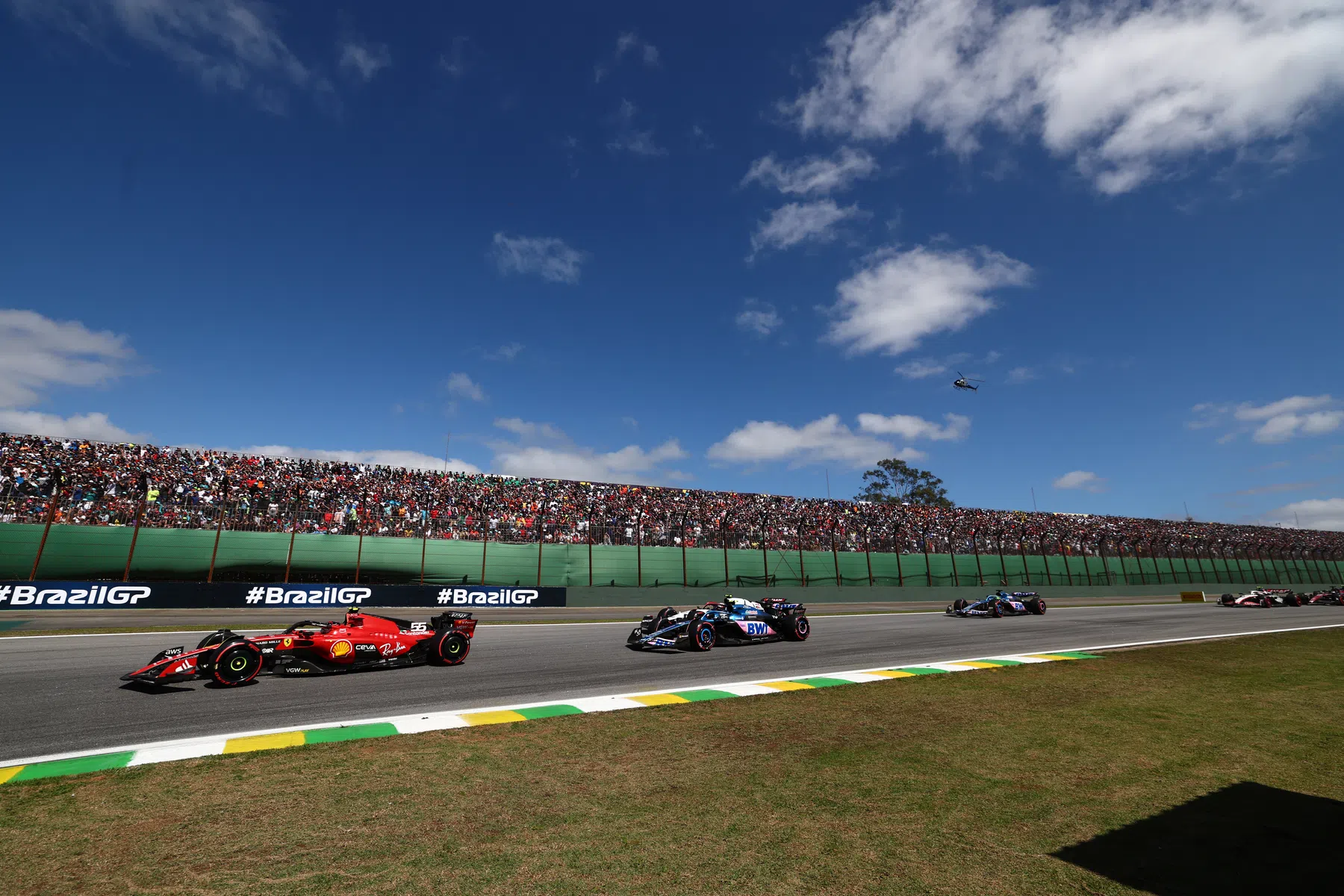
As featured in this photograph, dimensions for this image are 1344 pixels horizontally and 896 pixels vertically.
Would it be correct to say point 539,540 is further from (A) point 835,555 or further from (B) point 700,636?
(B) point 700,636

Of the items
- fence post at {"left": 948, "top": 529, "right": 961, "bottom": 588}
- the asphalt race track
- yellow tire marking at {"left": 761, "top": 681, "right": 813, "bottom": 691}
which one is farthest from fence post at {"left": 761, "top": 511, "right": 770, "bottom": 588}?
yellow tire marking at {"left": 761, "top": 681, "right": 813, "bottom": 691}

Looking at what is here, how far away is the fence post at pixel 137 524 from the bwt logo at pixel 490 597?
1102cm

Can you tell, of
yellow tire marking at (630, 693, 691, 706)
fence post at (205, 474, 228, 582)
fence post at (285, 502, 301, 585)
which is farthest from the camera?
fence post at (285, 502, 301, 585)

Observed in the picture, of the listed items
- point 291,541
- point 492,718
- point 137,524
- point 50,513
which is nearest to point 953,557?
point 291,541

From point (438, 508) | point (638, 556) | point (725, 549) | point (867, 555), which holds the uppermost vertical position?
point (438, 508)

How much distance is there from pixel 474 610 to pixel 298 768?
73.7 ft

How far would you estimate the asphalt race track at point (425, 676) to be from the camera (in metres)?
7.17

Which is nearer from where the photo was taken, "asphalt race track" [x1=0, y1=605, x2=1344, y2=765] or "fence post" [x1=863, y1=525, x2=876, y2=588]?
"asphalt race track" [x1=0, y1=605, x2=1344, y2=765]

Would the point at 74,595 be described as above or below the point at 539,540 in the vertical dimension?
below

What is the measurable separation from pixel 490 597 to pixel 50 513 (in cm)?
1582

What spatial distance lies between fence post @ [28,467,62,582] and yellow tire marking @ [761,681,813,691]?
1033 inches

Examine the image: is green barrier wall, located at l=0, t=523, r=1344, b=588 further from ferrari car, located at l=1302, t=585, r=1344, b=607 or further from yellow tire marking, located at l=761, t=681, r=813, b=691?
yellow tire marking, located at l=761, t=681, r=813, b=691

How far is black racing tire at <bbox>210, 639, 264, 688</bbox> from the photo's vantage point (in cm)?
907

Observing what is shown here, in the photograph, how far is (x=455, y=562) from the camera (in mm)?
29188
